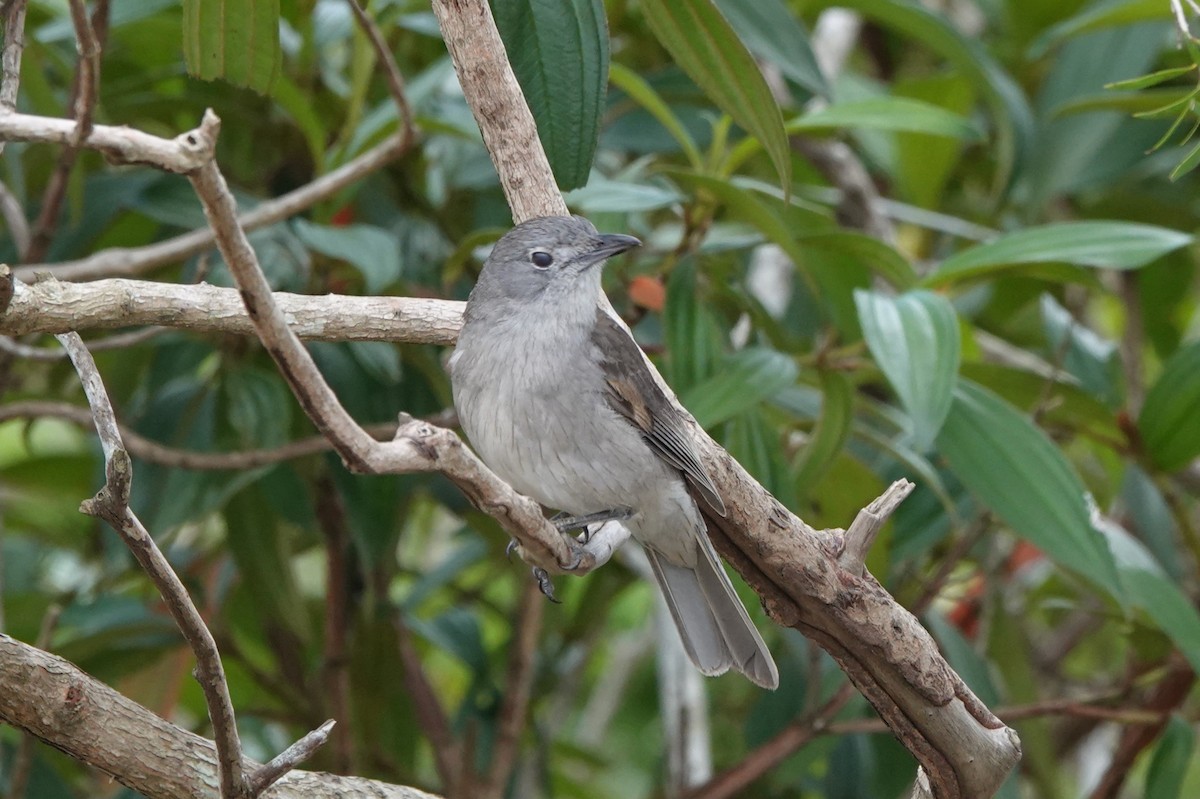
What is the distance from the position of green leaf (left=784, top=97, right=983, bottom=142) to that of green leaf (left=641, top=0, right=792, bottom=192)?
2.04 feet

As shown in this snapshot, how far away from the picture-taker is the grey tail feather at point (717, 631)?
2.66 metres

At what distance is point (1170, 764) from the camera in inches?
130

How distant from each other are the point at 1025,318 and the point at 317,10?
8.52ft

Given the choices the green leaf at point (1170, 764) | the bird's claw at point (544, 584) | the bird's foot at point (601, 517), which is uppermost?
the bird's foot at point (601, 517)

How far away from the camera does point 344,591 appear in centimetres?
376

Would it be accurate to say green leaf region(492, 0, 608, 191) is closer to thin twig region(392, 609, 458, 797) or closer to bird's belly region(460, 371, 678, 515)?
bird's belly region(460, 371, 678, 515)

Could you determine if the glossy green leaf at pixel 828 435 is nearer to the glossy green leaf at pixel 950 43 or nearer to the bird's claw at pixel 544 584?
the bird's claw at pixel 544 584

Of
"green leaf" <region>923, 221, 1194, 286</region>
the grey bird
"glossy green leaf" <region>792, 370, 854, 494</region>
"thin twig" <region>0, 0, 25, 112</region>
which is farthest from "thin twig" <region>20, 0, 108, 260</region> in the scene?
"green leaf" <region>923, 221, 1194, 286</region>

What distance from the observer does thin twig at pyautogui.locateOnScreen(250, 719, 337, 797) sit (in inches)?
74.4

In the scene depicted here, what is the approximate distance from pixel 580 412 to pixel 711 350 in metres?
0.47

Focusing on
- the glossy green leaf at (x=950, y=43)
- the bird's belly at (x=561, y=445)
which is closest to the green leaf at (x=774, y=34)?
the glossy green leaf at (x=950, y=43)

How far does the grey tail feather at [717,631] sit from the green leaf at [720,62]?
81 cm

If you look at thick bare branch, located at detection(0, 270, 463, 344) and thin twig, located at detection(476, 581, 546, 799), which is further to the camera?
thin twig, located at detection(476, 581, 546, 799)

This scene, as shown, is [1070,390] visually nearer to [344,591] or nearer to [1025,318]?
[1025,318]
